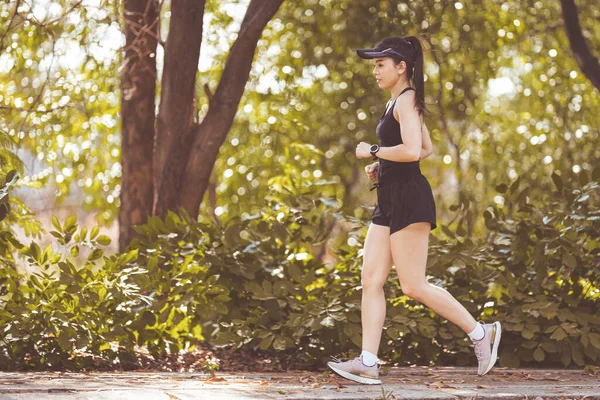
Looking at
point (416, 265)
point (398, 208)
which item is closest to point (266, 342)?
point (416, 265)

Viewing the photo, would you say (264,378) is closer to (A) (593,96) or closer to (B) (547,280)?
(B) (547,280)

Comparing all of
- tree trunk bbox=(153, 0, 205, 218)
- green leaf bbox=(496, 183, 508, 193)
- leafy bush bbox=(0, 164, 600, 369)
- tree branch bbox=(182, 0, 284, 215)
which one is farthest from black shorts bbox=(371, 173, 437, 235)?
tree trunk bbox=(153, 0, 205, 218)

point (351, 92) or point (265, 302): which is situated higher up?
point (351, 92)

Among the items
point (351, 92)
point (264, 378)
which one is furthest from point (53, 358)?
point (351, 92)

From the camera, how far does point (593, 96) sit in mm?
11680

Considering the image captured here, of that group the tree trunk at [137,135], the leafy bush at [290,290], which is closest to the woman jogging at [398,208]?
the leafy bush at [290,290]

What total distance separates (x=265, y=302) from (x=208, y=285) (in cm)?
49

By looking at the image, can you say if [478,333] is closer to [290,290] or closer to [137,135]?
[290,290]

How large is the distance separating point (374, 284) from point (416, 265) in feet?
0.89

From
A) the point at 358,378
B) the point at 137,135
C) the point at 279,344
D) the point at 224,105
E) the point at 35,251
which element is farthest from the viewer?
the point at 137,135

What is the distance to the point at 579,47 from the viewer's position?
24.1 feet

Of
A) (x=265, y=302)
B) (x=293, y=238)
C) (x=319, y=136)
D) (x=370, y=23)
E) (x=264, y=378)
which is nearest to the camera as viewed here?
(x=264, y=378)

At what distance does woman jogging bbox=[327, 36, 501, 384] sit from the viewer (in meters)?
4.87

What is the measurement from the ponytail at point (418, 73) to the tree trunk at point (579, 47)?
2801 mm
